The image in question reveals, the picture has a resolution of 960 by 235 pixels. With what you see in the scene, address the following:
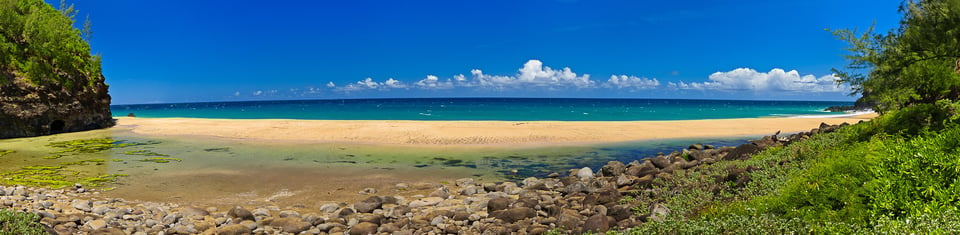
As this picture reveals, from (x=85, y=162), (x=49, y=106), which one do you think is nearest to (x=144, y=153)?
(x=85, y=162)

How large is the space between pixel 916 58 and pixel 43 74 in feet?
156

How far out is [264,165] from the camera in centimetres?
2069

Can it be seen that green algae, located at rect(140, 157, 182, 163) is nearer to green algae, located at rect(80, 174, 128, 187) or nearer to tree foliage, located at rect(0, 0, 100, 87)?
green algae, located at rect(80, 174, 128, 187)

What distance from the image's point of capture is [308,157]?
Answer: 2341 centimetres

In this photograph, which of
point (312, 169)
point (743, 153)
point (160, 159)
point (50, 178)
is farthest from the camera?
point (160, 159)

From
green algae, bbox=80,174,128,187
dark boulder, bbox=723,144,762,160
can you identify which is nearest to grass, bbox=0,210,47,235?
green algae, bbox=80,174,128,187

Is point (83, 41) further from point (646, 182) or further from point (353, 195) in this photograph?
point (646, 182)

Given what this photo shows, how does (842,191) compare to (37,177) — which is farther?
(37,177)

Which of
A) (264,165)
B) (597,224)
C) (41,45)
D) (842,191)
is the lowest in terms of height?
(597,224)

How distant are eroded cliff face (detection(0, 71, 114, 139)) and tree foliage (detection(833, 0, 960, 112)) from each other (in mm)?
44737

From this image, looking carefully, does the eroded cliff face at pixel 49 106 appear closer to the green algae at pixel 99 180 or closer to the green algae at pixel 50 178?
the green algae at pixel 50 178

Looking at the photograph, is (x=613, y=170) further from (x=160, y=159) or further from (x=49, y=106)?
(x=49, y=106)

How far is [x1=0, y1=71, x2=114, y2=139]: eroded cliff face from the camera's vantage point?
103 ft

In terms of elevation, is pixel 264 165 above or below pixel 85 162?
below
